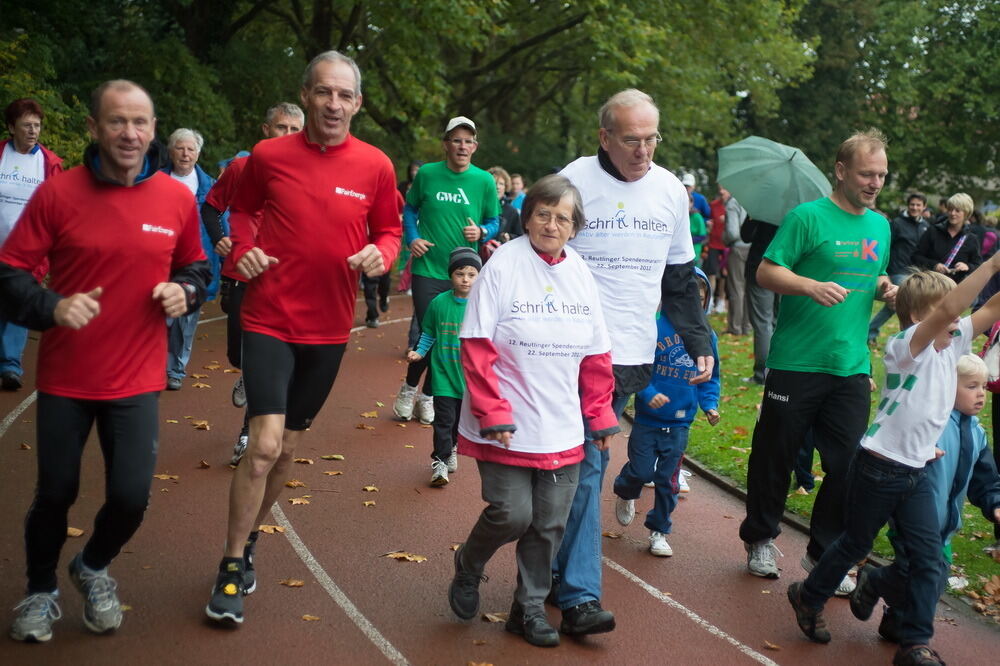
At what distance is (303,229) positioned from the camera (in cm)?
559

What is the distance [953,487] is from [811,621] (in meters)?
1.04

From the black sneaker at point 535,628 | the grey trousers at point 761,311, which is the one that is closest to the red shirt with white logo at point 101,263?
the black sneaker at point 535,628

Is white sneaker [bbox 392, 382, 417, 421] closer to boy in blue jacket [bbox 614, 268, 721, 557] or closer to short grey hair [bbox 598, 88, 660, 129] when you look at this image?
boy in blue jacket [bbox 614, 268, 721, 557]

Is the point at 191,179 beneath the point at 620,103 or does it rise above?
beneath

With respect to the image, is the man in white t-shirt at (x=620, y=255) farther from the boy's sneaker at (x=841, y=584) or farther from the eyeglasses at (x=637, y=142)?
the boy's sneaker at (x=841, y=584)

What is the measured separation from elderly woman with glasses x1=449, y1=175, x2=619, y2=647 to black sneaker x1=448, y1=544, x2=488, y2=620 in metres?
0.19

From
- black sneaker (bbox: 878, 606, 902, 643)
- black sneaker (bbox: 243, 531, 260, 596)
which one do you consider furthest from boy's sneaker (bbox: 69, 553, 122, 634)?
black sneaker (bbox: 878, 606, 902, 643)

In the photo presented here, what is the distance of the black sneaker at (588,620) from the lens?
5.73 meters

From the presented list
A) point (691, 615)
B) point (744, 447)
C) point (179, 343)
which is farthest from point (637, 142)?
point (179, 343)

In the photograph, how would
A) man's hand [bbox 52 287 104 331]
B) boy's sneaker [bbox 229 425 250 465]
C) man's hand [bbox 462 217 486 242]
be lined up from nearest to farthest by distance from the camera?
man's hand [bbox 52 287 104 331], boy's sneaker [bbox 229 425 250 465], man's hand [bbox 462 217 486 242]

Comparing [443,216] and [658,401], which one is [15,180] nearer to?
[443,216]

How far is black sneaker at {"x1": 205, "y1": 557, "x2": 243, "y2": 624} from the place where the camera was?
557 centimetres

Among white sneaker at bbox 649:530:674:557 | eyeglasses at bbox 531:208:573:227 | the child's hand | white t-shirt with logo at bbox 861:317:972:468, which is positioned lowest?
white sneaker at bbox 649:530:674:557

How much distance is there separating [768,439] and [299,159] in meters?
3.18
